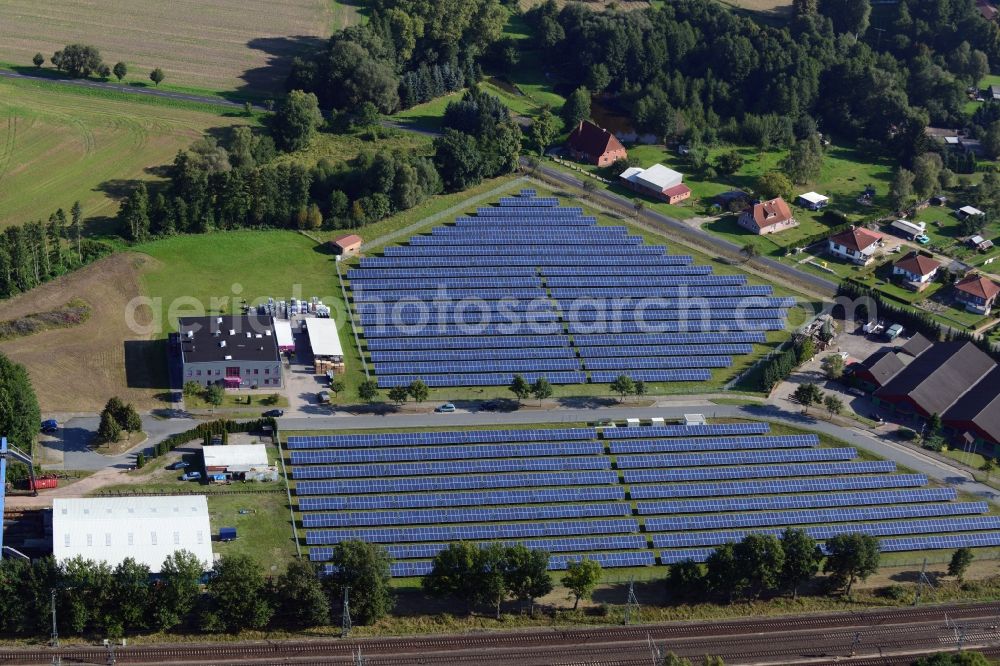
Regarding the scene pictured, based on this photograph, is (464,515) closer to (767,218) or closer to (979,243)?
(767,218)

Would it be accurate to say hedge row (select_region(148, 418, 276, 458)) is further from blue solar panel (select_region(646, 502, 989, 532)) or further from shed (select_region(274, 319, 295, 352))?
blue solar panel (select_region(646, 502, 989, 532))

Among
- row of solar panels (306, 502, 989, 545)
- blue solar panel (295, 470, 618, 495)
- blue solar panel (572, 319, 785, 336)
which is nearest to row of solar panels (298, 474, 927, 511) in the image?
blue solar panel (295, 470, 618, 495)

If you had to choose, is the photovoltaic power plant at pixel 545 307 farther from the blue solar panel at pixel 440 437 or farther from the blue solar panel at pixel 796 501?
the blue solar panel at pixel 796 501

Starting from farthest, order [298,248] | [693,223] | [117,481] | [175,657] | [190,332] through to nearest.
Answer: [693,223] → [298,248] → [190,332] → [117,481] → [175,657]

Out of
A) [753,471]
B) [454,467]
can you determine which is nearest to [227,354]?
[454,467]

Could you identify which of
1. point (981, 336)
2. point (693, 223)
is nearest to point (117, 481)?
point (693, 223)

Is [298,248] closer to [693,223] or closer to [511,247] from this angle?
[511,247]

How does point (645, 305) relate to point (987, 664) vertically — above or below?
above

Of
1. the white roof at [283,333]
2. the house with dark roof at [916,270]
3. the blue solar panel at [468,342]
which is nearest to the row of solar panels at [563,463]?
the white roof at [283,333]
